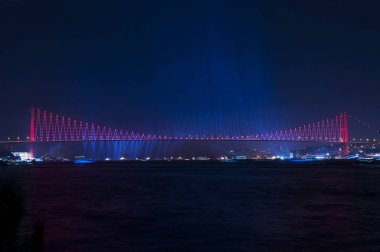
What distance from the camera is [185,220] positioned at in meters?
15.8

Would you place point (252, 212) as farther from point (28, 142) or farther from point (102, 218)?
point (28, 142)

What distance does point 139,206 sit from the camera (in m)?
20.0

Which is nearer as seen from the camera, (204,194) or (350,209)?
(350,209)

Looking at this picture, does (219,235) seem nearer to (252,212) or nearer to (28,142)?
(252,212)

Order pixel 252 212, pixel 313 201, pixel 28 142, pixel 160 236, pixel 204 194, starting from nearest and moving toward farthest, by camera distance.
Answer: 1. pixel 160 236
2. pixel 252 212
3. pixel 313 201
4. pixel 204 194
5. pixel 28 142

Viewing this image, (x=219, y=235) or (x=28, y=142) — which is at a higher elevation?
(x=28, y=142)

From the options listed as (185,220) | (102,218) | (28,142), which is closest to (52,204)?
(102,218)

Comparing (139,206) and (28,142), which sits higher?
(28,142)

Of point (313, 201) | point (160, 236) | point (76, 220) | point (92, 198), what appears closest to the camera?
point (160, 236)

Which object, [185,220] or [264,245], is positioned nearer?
[264,245]

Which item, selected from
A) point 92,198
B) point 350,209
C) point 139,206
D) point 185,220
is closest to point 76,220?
point 185,220

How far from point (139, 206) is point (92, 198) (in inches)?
168

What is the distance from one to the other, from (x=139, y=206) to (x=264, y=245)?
9.22m

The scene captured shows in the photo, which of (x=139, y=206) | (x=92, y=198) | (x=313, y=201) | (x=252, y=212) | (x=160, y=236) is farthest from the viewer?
(x=92, y=198)
